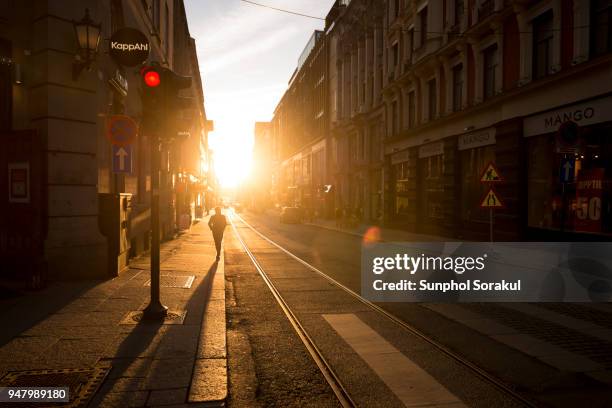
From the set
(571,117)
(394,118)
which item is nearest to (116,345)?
(571,117)

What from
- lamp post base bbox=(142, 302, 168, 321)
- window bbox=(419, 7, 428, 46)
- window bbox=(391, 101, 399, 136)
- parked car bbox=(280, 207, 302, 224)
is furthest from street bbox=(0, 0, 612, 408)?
parked car bbox=(280, 207, 302, 224)

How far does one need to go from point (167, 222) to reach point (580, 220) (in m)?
16.7

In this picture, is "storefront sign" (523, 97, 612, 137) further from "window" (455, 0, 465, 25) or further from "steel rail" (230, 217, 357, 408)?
"steel rail" (230, 217, 357, 408)

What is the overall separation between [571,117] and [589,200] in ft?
8.83

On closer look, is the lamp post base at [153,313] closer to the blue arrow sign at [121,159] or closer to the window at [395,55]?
the blue arrow sign at [121,159]

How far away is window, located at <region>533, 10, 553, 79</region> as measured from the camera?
17.6 meters

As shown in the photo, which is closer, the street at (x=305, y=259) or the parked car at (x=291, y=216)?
the street at (x=305, y=259)

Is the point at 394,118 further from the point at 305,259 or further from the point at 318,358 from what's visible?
the point at 318,358

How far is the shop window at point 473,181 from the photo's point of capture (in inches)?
855

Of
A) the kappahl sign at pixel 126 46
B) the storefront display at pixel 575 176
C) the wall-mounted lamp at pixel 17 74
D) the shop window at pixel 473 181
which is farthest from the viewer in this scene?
the shop window at pixel 473 181

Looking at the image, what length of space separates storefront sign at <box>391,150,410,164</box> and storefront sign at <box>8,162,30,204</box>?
75.6 ft

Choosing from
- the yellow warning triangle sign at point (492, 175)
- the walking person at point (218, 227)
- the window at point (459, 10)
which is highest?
the window at point (459, 10)

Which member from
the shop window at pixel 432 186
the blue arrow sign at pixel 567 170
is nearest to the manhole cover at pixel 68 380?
the blue arrow sign at pixel 567 170
